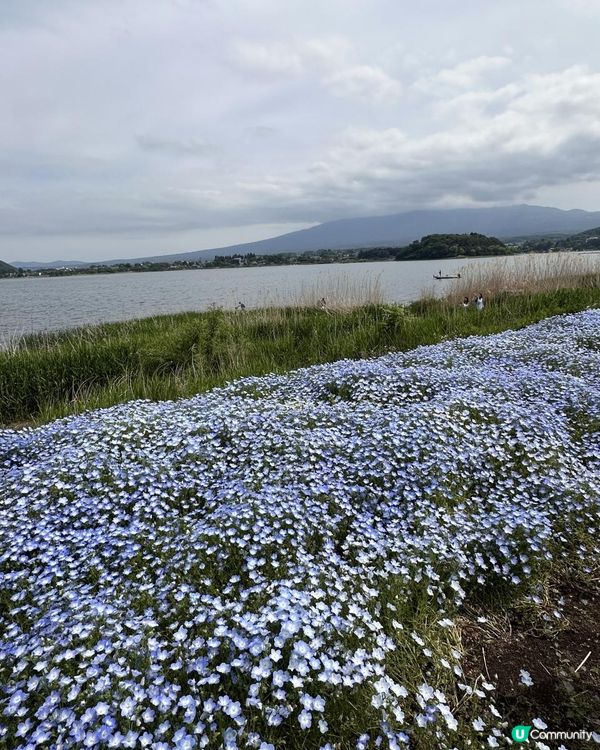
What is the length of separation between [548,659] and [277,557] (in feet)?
5.53

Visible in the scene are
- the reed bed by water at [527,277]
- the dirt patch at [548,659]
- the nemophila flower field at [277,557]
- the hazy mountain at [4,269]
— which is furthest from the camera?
Answer: the hazy mountain at [4,269]

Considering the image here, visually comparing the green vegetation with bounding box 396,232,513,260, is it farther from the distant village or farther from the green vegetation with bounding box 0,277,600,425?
the green vegetation with bounding box 0,277,600,425

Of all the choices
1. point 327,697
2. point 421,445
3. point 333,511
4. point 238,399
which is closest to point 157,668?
point 327,697

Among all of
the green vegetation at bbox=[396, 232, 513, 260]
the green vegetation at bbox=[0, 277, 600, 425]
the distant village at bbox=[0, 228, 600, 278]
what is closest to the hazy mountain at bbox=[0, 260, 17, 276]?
the distant village at bbox=[0, 228, 600, 278]

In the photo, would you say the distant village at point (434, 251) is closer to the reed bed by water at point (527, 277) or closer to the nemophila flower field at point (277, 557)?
the reed bed by water at point (527, 277)

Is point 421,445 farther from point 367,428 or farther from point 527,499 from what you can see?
point 527,499

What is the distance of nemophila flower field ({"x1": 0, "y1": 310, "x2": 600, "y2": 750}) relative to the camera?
208cm

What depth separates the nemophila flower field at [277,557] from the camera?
2084 millimetres

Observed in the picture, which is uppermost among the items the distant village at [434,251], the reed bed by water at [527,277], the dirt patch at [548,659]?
the distant village at [434,251]

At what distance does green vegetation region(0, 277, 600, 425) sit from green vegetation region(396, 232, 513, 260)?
4508cm

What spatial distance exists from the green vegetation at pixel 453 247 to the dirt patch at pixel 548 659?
180 ft

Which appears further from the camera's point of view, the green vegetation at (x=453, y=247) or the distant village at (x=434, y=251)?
the green vegetation at (x=453, y=247)

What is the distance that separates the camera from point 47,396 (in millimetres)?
9250

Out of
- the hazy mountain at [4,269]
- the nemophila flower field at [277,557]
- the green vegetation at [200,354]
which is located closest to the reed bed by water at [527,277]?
the green vegetation at [200,354]
